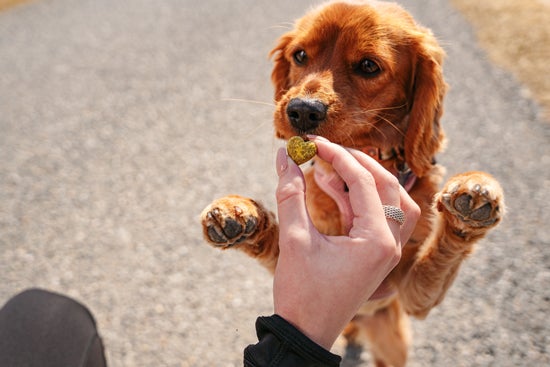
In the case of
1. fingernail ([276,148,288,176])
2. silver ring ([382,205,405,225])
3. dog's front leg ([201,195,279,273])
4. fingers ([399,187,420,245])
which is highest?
fingernail ([276,148,288,176])

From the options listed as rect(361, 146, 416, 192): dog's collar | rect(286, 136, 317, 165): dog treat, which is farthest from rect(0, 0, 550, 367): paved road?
rect(286, 136, 317, 165): dog treat

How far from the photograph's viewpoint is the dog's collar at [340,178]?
7.31ft

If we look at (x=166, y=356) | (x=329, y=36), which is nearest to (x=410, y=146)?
(x=329, y=36)

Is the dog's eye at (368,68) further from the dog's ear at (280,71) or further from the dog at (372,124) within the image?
the dog's ear at (280,71)

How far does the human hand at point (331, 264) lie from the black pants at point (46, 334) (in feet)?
4.44

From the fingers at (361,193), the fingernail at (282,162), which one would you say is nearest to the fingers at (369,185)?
the fingers at (361,193)

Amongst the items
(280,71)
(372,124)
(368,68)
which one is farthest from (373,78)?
(280,71)

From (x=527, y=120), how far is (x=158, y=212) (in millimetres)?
4241

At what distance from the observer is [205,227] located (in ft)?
6.25

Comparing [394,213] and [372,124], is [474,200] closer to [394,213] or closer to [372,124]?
[394,213]

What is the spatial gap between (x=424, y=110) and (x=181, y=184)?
3130 mm

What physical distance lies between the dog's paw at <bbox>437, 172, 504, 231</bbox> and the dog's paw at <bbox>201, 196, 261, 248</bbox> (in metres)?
0.84

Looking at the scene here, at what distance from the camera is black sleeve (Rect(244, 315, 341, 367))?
134cm

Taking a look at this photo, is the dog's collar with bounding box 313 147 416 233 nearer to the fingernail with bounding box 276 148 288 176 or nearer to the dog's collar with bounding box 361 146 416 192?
the dog's collar with bounding box 361 146 416 192
